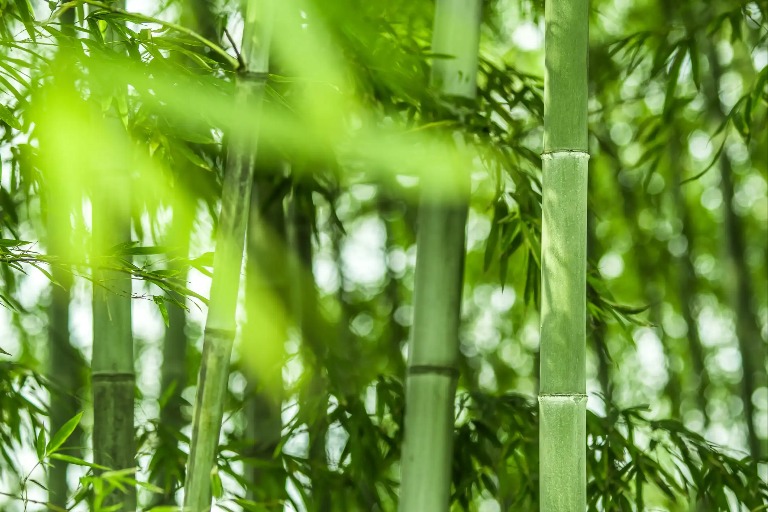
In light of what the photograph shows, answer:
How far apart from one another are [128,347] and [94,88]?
498 millimetres

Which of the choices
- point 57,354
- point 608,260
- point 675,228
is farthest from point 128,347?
point 608,260

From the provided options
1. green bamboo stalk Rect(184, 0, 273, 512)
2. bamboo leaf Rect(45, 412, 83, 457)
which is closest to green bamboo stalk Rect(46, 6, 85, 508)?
bamboo leaf Rect(45, 412, 83, 457)

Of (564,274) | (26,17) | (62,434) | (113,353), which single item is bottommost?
(62,434)

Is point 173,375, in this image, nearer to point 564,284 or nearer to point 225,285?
point 225,285

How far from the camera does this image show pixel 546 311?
143 cm

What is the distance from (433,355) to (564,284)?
1.64ft

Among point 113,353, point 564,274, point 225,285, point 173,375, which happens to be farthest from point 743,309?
point 225,285

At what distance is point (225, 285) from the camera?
1.45 meters

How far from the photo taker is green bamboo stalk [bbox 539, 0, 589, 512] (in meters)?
1.41

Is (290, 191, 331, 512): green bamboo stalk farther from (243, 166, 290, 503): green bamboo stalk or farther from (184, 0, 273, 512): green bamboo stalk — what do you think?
(184, 0, 273, 512): green bamboo stalk

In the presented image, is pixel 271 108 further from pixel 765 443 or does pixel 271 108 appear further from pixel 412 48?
pixel 765 443

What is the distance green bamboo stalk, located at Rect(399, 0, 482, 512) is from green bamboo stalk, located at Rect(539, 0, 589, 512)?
1.45 ft

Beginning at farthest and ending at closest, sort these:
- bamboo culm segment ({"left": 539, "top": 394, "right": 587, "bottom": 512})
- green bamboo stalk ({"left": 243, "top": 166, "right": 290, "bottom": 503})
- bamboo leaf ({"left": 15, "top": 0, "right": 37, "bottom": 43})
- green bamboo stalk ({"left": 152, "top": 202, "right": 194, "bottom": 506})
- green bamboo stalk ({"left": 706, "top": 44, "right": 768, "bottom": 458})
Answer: green bamboo stalk ({"left": 706, "top": 44, "right": 768, "bottom": 458}), green bamboo stalk ({"left": 243, "top": 166, "right": 290, "bottom": 503}), green bamboo stalk ({"left": 152, "top": 202, "right": 194, "bottom": 506}), bamboo leaf ({"left": 15, "top": 0, "right": 37, "bottom": 43}), bamboo culm segment ({"left": 539, "top": 394, "right": 587, "bottom": 512})

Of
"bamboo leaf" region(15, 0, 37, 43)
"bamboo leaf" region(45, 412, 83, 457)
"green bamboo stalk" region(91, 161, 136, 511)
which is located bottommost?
"bamboo leaf" region(45, 412, 83, 457)
